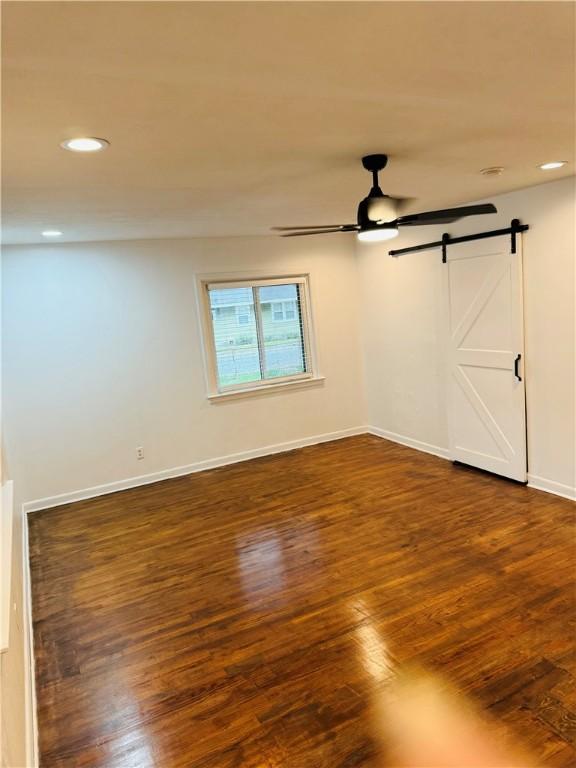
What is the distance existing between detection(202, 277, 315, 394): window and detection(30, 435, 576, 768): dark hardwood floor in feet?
5.07

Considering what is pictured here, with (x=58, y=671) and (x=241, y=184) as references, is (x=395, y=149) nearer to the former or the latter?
(x=241, y=184)

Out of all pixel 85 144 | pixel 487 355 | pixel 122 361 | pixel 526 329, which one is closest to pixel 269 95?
pixel 85 144

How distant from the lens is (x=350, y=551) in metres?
3.57

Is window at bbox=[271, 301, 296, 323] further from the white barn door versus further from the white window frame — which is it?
the white barn door

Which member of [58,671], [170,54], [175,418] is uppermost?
[170,54]

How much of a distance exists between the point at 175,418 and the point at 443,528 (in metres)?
3.00

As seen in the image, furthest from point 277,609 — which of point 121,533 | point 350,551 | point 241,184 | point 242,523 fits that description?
point 241,184

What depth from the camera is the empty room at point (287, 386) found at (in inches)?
64.1

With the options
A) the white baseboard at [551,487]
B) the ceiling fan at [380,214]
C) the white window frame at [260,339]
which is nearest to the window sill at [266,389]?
the white window frame at [260,339]

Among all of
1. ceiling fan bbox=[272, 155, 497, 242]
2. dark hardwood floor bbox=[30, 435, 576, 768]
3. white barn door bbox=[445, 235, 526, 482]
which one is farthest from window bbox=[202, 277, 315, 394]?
ceiling fan bbox=[272, 155, 497, 242]

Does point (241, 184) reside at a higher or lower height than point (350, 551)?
higher

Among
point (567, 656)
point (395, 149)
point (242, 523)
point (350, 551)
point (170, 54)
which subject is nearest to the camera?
point (170, 54)

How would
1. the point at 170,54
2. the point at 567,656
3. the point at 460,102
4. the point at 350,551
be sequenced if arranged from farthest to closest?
1. the point at 350,551
2. the point at 567,656
3. the point at 460,102
4. the point at 170,54

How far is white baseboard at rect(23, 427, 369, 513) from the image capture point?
4949mm
